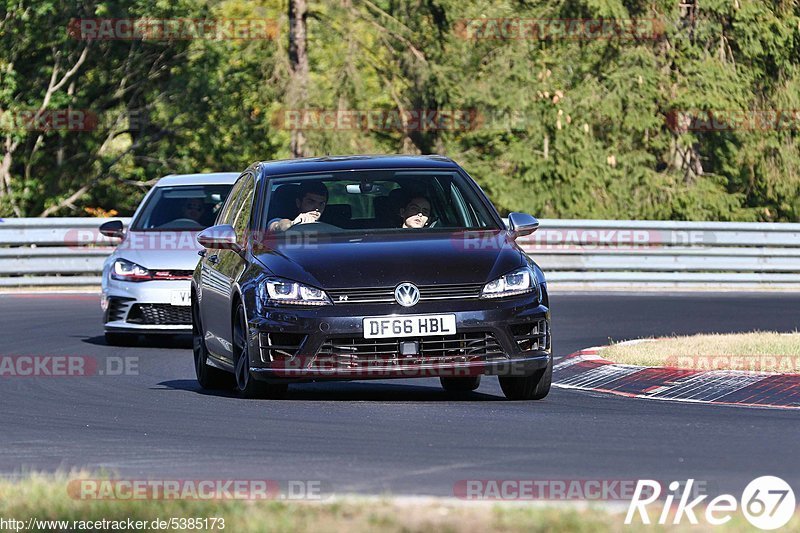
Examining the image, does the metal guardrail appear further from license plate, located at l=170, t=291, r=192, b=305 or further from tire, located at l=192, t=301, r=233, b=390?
tire, located at l=192, t=301, r=233, b=390

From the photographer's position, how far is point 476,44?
35719mm

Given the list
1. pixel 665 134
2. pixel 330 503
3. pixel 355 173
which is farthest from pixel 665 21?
pixel 330 503

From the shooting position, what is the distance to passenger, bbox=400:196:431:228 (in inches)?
434

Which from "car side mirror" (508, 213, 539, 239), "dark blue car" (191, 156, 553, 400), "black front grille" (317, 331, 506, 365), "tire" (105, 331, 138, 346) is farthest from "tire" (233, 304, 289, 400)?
"tire" (105, 331, 138, 346)

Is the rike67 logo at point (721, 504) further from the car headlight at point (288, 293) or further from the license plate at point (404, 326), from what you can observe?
the car headlight at point (288, 293)

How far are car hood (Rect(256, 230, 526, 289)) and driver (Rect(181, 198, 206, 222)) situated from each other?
6.22 m

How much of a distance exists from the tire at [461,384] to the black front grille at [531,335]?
1.50m

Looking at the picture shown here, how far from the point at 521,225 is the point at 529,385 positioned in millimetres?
1065

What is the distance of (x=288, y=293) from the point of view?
991cm

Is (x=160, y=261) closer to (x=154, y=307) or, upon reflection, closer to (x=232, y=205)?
(x=154, y=307)

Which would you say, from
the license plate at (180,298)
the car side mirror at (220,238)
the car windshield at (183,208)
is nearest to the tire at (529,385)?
the car side mirror at (220,238)

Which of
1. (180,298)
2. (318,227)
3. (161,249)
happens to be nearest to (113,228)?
(161,249)

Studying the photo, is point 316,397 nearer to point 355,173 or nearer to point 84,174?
point 355,173

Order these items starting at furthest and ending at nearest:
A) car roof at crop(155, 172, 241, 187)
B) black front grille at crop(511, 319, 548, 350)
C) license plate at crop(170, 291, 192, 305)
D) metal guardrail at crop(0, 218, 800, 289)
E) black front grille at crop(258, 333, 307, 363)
Result: metal guardrail at crop(0, 218, 800, 289)
car roof at crop(155, 172, 241, 187)
license plate at crop(170, 291, 192, 305)
black front grille at crop(511, 319, 548, 350)
black front grille at crop(258, 333, 307, 363)
